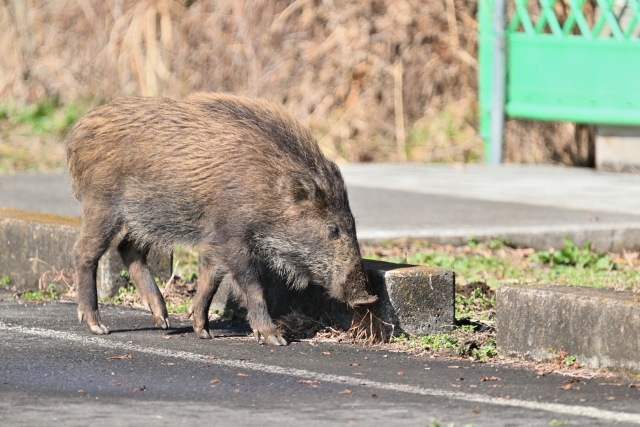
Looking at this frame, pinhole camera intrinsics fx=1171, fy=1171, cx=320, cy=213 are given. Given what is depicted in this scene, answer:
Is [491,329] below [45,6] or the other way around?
below

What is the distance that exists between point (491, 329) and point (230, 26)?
31.2ft

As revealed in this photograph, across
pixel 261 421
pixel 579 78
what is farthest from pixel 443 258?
pixel 579 78

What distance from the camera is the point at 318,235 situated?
231 inches

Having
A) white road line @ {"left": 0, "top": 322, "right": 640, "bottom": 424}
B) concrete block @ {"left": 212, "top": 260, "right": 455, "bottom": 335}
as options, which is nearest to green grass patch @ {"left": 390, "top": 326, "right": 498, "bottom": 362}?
concrete block @ {"left": 212, "top": 260, "right": 455, "bottom": 335}

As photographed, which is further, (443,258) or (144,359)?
(443,258)

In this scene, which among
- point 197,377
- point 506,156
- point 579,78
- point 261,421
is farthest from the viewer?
point 506,156

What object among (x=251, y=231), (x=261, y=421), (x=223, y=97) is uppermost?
(x=223, y=97)

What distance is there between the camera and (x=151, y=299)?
6.31 m

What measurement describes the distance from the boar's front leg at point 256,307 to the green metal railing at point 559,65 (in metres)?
6.77

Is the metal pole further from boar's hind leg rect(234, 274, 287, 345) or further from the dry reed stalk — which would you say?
boar's hind leg rect(234, 274, 287, 345)

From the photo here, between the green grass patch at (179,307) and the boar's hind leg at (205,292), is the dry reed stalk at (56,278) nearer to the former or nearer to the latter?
the green grass patch at (179,307)

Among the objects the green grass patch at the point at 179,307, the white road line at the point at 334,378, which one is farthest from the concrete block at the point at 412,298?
the green grass patch at the point at 179,307

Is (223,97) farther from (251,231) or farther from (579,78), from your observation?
(579,78)

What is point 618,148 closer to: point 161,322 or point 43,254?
point 43,254
